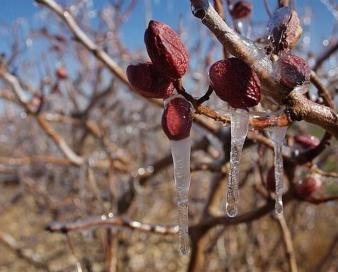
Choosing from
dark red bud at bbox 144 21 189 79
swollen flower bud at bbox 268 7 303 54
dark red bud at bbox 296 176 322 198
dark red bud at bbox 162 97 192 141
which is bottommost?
dark red bud at bbox 296 176 322 198

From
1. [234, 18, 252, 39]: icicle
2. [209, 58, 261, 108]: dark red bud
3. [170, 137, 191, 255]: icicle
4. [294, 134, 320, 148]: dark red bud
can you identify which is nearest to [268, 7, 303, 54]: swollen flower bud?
[209, 58, 261, 108]: dark red bud

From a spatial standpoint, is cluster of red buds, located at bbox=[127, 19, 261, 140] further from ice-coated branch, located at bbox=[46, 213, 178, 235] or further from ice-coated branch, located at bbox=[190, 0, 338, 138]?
ice-coated branch, located at bbox=[46, 213, 178, 235]

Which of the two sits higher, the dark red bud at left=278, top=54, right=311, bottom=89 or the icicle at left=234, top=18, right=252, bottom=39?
the icicle at left=234, top=18, right=252, bottom=39

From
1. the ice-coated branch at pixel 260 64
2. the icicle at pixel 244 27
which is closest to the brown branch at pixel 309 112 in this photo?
the ice-coated branch at pixel 260 64

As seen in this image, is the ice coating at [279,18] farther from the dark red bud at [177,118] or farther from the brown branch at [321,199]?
the brown branch at [321,199]

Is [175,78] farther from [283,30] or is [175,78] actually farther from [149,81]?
[283,30]

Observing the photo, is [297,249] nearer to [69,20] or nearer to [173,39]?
[69,20]
